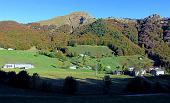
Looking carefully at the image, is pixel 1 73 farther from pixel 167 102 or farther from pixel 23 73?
pixel 167 102

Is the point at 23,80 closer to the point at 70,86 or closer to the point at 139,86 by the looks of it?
the point at 70,86

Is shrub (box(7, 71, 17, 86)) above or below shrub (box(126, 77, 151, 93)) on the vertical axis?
above

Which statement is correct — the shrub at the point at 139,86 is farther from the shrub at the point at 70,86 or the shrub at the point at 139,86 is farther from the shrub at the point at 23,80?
the shrub at the point at 23,80

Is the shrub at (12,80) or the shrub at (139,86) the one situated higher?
the shrub at (12,80)

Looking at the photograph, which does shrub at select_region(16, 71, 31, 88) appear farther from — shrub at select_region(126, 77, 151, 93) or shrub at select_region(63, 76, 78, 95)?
shrub at select_region(126, 77, 151, 93)

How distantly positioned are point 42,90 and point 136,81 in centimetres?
1989

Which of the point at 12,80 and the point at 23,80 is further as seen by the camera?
the point at 12,80

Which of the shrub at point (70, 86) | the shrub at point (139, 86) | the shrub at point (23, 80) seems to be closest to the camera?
the shrub at point (70, 86)

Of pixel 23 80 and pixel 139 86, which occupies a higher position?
pixel 23 80

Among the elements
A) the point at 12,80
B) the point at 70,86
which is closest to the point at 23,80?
the point at 12,80

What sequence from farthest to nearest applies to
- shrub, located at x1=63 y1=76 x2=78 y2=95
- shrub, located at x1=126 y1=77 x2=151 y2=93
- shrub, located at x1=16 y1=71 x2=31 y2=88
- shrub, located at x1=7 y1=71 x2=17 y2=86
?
1. shrub, located at x1=7 y1=71 x2=17 y2=86
2. shrub, located at x1=16 y1=71 x2=31 y2=88
3. shrub, located at x1=126 y1=77 x2=151 y2=93
4. shrub, located at x1=63 y1=76 x2=78 y2=95

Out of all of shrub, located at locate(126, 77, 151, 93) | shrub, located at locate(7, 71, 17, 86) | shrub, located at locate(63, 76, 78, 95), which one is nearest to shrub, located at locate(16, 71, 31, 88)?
shrub, located at locate(7, 71, 17, 86)

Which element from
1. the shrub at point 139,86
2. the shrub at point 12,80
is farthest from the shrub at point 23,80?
the shrub at point 139,86

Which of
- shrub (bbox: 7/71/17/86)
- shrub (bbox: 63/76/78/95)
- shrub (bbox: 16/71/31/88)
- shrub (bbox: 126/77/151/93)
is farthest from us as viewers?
shrub (bbox: 7/71/17/86)
